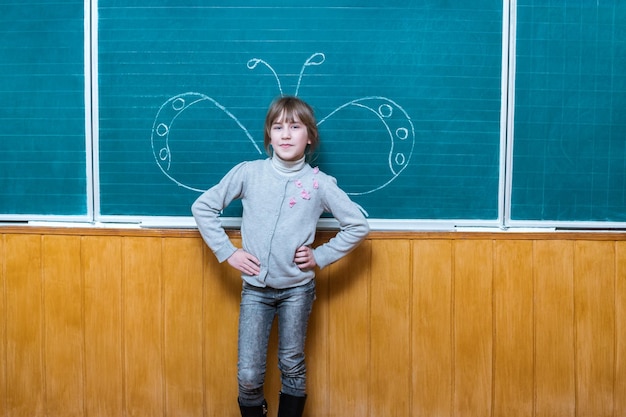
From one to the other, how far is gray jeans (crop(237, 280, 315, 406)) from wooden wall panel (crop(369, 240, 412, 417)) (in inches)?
12.2

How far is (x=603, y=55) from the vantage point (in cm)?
218

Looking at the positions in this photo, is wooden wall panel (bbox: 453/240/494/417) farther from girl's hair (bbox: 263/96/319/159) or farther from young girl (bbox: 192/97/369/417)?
girl's hair (bbox: 263/96/319/159)

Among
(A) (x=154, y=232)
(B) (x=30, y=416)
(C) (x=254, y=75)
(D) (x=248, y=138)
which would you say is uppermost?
(C) (x=254, y=75)

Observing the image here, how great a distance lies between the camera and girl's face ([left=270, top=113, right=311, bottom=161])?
6.48ft

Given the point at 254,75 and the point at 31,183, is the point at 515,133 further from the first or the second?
the point at 31,183

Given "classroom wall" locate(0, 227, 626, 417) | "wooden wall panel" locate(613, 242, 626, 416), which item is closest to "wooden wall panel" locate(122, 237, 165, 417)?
"classroom wall" locate(0, 227, 626, 417)

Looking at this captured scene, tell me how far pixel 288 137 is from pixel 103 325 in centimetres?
101

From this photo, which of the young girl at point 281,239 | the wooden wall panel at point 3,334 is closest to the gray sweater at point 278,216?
the young girl at point 281,239

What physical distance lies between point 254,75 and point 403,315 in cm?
104

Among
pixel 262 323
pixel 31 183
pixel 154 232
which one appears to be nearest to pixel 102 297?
pixel 154 232

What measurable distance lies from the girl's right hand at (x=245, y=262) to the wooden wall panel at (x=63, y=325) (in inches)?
25.5

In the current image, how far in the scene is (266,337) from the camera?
2.04 metres

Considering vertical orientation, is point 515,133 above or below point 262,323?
above

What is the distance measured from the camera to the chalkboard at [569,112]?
217cm
